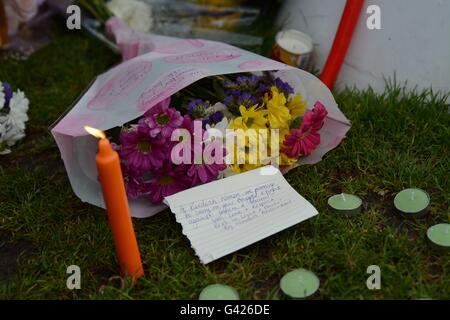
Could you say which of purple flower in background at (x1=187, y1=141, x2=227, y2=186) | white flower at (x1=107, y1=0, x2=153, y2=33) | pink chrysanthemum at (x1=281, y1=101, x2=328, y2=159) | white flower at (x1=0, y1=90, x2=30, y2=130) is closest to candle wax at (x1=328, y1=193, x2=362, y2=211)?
pink chrysanthemum at (x1=281, y1=101, x2=328, y2=159)

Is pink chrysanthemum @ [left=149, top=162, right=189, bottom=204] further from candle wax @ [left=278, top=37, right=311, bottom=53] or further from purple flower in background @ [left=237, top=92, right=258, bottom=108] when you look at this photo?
candle wax @ [left=278, top=37, right=311, bottom=53]

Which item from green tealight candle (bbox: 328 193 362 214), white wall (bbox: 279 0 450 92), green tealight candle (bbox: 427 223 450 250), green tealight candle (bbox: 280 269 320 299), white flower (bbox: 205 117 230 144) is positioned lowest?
green tealight candle (bbox: 280 269 320 299)

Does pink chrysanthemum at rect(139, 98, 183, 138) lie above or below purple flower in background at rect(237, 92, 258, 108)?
below

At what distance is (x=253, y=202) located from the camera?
119 cm

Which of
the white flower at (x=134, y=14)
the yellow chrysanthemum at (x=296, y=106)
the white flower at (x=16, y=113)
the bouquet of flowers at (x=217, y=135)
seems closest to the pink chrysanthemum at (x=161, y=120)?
the bouquet of flowers at (x=217, y=135)

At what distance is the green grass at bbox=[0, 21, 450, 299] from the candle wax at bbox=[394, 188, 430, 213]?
1.1 inches

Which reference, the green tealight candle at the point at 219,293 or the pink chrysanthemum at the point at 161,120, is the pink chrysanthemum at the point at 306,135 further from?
the green tealight candle at the point at 219,293

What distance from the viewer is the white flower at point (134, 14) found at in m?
2.04

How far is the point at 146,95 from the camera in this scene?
120cm

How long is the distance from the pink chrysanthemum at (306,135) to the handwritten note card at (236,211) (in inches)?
3.7

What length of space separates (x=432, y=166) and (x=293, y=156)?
34cm

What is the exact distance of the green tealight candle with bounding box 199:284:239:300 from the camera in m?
0.99
